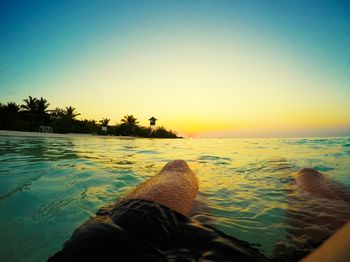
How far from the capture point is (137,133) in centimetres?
4319

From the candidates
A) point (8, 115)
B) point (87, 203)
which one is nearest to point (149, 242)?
point (87, 203)

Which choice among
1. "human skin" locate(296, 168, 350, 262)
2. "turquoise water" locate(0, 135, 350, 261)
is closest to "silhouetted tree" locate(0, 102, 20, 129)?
"turquoise water" locate(0, 135, 350, 261)

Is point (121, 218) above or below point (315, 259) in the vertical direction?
below

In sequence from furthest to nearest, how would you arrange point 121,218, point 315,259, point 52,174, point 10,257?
point 52,174, point 10,257, point 121,218, point 315,259

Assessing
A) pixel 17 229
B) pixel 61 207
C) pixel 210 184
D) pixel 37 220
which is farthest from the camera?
pixel 210 184

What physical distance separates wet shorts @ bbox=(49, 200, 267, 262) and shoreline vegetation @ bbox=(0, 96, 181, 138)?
105 feet

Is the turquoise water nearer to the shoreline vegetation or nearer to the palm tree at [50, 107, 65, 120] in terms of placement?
the shoreline vegetation

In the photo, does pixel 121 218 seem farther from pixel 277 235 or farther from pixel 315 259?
pixel 277 235

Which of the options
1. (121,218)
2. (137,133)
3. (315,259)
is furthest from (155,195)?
(137,133)

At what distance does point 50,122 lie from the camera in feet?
123

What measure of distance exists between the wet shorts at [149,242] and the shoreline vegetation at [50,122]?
105 ft

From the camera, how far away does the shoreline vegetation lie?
3081cm

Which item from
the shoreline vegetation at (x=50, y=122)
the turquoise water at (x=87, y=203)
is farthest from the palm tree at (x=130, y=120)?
the turquoise water at (x=87, y=203)

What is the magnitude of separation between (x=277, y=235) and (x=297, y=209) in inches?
23.7
